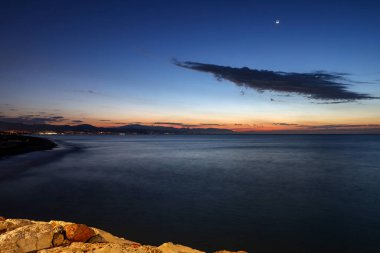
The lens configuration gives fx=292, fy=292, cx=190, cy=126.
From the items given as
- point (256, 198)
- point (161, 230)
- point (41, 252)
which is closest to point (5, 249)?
point (41, 252)

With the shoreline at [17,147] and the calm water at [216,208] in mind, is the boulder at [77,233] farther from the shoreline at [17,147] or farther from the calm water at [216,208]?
the shoreline at [17,147]

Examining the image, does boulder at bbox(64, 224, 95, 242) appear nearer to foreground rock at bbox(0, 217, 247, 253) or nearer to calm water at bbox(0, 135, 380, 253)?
foreground rock at bbox(0, 217, 247, 253)

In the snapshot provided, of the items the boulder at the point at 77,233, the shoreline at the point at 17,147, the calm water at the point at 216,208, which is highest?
the boulder at the point at 77,233

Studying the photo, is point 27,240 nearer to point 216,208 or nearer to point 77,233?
point 77,233

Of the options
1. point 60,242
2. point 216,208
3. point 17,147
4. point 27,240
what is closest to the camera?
point 27,240

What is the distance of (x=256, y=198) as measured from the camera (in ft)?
59.4

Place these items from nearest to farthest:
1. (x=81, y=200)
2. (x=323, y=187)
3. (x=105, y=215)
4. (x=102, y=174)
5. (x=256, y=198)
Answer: (x=105, y=215), (x=81, y=200), (x=256, y=198), (x=323, y=187), (x=102, y=174)

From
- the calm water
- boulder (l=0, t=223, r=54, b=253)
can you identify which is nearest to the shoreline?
the calm water

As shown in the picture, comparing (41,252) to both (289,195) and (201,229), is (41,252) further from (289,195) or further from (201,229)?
(289,195)

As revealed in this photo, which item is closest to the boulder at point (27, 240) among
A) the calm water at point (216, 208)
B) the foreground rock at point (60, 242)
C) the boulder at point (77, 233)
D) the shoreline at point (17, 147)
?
the foreground rock at point (60, 242)

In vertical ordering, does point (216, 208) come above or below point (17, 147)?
below

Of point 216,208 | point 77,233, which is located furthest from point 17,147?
point 77,233

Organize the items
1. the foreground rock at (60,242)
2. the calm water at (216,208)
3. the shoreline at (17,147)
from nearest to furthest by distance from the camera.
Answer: the foreground rock at (60,242) < the calm water at (216,208) < the shoreline at (17,147)

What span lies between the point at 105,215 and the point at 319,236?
9386 millimetres
